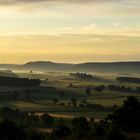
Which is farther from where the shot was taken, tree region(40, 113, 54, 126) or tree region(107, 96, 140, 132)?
tree region(40, 113, 54, 126)

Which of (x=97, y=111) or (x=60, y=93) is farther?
(x=60, y=93)

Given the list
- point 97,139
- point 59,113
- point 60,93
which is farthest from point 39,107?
point 97,139

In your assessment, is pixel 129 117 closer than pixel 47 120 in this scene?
Yes

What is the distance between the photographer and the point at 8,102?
119688 millimetres

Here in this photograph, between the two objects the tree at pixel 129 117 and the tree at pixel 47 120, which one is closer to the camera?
the tree at pixel 129 117

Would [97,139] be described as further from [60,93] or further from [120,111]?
[60,93]

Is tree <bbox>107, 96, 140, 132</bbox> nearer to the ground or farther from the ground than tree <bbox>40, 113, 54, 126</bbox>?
farther from the ground

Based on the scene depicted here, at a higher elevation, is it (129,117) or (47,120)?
(129,117)

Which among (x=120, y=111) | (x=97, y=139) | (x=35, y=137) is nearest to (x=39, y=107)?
(x=120, y=111)

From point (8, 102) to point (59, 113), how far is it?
1006 inches

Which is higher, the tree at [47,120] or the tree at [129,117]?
the tree at [129,117]

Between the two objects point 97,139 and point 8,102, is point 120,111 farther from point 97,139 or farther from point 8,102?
point 8,102

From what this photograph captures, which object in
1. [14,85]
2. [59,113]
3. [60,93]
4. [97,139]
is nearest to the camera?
[97,139]

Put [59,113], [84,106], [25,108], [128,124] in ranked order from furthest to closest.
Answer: [84,106] → [25,108] → [59,113] → [128,124]
